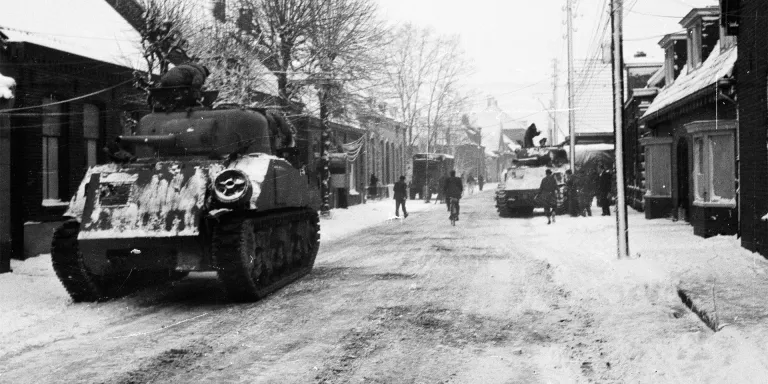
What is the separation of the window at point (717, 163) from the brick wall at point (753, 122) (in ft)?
7.21

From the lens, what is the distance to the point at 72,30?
18531mm

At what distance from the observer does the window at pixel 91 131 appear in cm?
1886

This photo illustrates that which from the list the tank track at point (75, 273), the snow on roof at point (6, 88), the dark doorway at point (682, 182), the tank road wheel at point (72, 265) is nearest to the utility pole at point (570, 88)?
the dark doorway at point (682, 182)

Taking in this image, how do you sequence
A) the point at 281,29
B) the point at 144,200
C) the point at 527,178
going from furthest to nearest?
the point at 527,178
the point at 281,29
the point at 144,200

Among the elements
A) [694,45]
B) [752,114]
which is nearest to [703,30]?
[694,45]

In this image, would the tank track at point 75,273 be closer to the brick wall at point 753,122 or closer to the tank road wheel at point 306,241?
the tank road wheel at point 306,241

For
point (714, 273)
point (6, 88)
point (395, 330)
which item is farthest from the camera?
point (6, 88)

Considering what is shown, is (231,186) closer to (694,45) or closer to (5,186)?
(5,186)

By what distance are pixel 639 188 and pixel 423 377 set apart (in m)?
26.3

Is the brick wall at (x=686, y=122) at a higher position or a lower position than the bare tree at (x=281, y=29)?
lower

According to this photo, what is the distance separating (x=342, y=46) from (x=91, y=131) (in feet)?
31.6

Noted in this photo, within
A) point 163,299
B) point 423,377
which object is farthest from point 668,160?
point 423,377

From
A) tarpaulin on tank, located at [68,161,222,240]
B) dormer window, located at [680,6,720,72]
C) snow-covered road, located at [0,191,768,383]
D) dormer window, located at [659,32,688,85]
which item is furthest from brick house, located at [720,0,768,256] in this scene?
dormer window, located at [659,32,688,85]

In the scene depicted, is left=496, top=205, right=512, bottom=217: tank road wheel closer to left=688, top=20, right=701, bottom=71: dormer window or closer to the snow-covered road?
left=688, top=20, right=701, bottom=71: dormer window
